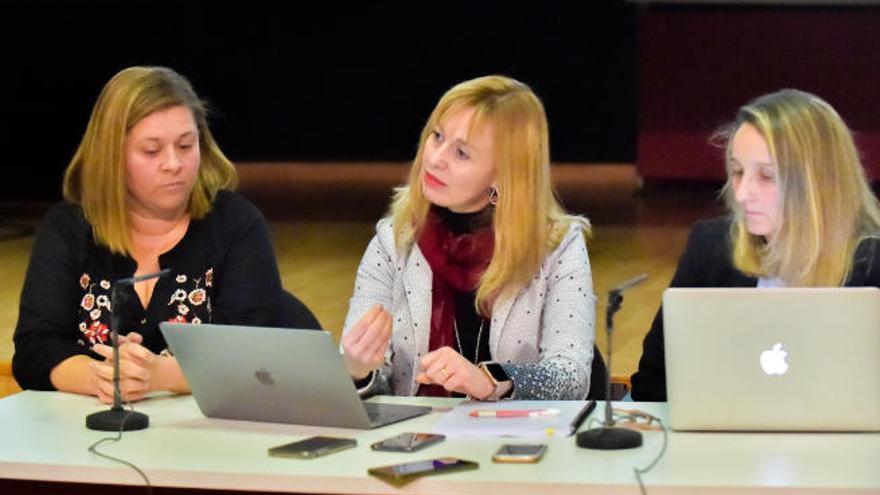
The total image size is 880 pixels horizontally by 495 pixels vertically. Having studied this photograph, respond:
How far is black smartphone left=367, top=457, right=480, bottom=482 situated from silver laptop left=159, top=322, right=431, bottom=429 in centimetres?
24

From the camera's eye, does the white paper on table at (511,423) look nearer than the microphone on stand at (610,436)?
No

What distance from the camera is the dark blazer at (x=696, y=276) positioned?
118 inches

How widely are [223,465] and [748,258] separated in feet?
3.79

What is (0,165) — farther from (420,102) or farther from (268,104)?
(420,102)

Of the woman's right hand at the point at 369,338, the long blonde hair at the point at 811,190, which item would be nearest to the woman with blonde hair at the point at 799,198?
the long blonde hair at the point at 811,190

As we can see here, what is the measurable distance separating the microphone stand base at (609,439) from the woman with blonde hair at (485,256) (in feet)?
1.58

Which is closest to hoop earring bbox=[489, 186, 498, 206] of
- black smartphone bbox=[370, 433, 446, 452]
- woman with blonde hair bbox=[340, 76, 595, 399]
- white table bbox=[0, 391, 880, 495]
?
woman with blonde hair bbox=[340, 76, 595, 399]

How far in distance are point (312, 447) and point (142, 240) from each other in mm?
1019

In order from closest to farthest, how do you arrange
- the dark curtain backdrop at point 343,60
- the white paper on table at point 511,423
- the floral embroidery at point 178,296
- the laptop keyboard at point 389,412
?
1. the white paper on table at point 511,423
2. the laptop keyboard at point 389,412
3. the floral embroidery at point 178,296
4. the dark curtain backdrop at point 343,60

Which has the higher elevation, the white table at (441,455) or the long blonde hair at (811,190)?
the long blonde hair at (811,190)

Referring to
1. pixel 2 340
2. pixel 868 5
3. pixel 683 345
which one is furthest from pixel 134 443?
pixel 868 5

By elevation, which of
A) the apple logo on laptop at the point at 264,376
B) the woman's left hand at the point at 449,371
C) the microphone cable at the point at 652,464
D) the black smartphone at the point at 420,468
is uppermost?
the apple logo on laptop at the point at 264,376

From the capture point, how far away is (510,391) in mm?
2832

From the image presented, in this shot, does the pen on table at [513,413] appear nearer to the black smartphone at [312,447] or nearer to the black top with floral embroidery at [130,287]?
the black smartphone at [312,447]
